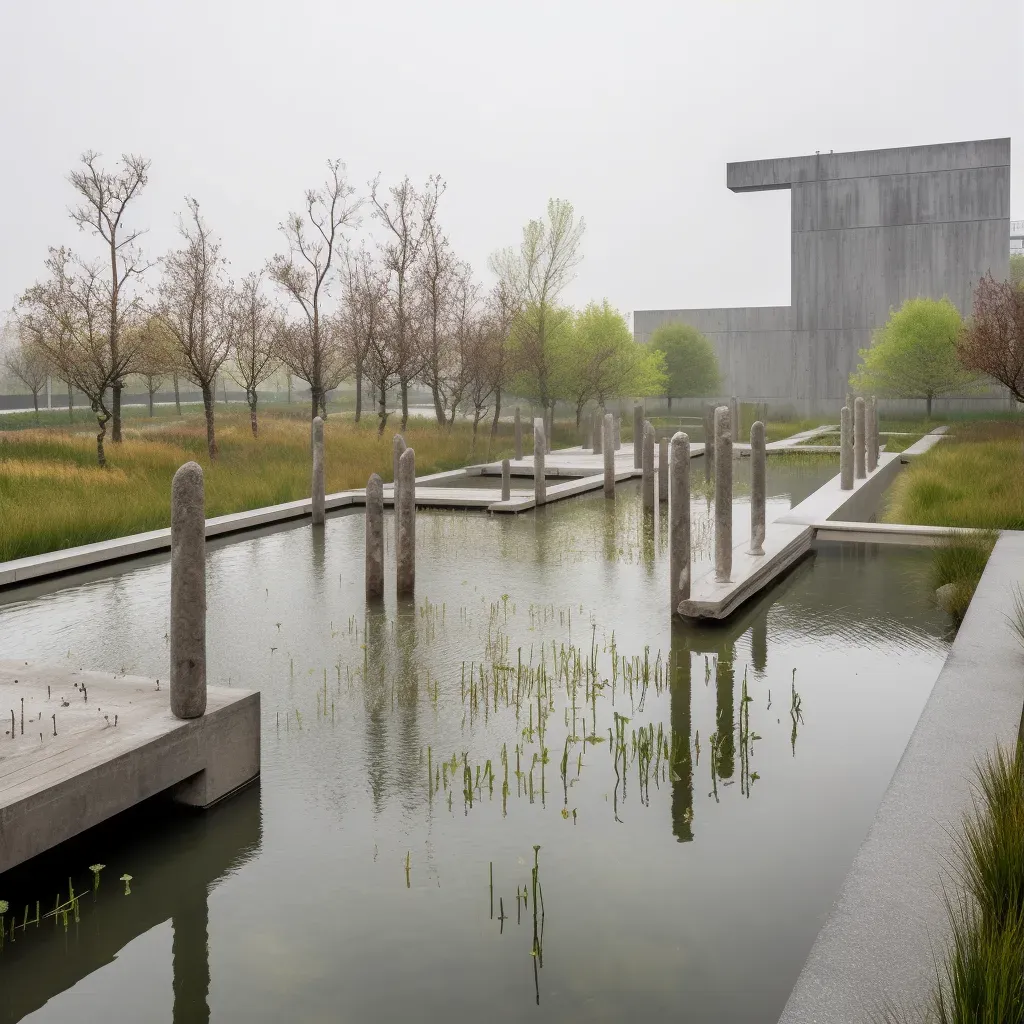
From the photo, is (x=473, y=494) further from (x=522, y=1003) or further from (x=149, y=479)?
(x=522, y=1003)

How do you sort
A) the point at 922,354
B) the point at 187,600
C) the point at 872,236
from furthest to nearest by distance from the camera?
the point at 872,236 → the point at 922,354 → the point at 187,600

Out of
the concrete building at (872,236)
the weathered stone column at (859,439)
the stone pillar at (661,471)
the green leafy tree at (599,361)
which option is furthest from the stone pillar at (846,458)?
the concrete building at (872,236)

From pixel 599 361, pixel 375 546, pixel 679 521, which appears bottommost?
pixel 375 546

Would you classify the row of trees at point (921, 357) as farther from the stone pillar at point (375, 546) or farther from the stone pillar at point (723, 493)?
the stone pillar at point (375, 546)

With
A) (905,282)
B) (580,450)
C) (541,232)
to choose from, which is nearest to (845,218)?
(905,282)

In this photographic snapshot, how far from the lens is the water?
435 cm

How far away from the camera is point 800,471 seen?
86.3 feet

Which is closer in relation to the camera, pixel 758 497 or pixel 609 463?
pixel 758 497

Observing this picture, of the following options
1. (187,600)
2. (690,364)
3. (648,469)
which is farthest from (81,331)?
(690,364)

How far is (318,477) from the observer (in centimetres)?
1605

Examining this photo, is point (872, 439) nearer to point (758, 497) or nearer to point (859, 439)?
point (859, 439)

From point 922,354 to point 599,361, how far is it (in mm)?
13560

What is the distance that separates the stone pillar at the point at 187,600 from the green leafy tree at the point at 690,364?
50.1m

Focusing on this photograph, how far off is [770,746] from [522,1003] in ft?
10.3
